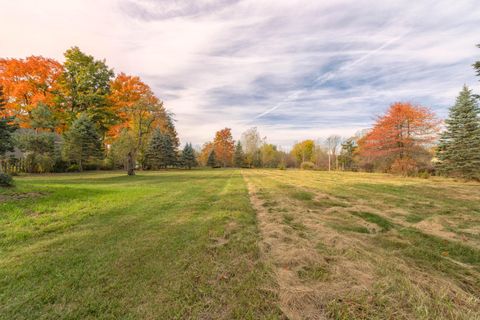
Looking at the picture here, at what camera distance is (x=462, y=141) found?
17.1 meters

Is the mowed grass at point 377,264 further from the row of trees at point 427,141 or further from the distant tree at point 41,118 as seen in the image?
the distant tree at point 41,118

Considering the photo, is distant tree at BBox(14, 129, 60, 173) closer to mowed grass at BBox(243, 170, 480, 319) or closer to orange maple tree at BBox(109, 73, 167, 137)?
orange maple tree at BBox(109, 73, 167, 137)

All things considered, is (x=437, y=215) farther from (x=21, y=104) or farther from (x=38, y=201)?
(x=21, y=104)

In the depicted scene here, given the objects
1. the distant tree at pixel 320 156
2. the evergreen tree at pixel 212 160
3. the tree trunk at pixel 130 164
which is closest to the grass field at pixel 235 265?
the tree trunk at pixel 130 164

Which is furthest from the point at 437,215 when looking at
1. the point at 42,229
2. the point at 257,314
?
the point at 42,229

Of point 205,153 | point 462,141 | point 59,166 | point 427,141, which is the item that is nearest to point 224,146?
point 205,153

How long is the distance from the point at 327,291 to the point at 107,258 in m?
3.13

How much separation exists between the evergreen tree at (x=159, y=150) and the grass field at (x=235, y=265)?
29.0 m

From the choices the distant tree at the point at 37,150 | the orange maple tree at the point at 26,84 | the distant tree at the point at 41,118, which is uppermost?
the orange maple tree at the point at 26,84

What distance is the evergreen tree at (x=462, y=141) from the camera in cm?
1611

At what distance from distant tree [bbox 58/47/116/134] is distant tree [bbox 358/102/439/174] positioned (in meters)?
31.9

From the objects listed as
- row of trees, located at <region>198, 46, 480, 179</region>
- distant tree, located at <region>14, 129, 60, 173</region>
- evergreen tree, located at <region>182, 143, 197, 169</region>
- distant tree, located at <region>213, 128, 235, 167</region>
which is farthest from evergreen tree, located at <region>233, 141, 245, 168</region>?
distant tree, located at <region>14, 129, 60, 173</region>

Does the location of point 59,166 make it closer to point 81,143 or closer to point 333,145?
point 81,143

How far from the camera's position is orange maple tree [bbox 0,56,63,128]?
20.2 meters
